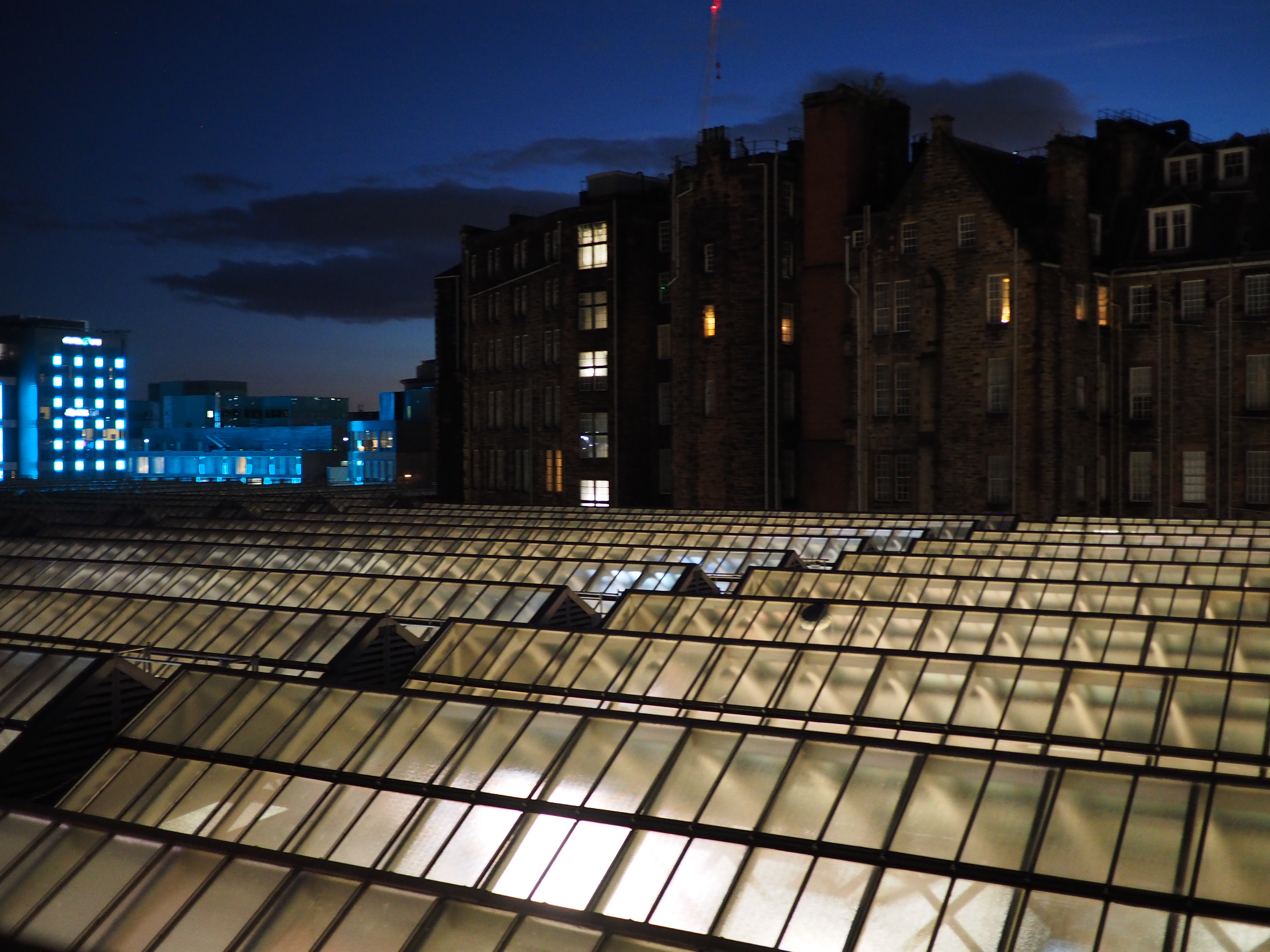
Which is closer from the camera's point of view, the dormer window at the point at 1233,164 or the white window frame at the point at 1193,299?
the white window frame at the point at 1193,299

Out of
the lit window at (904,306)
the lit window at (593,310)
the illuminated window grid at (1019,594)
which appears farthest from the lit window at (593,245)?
the illuminated window grid at (1019,594)

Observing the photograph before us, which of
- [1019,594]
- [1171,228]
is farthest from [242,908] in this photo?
[1171,228]

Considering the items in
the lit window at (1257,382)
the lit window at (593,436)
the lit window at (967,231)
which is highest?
the lit window at (967,231)

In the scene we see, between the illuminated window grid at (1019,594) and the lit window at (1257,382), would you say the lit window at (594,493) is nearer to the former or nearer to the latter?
the lit window at (1257,382)

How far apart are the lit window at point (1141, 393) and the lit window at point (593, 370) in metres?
28.6

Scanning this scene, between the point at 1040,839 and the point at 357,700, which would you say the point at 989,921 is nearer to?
the point at 1040,839

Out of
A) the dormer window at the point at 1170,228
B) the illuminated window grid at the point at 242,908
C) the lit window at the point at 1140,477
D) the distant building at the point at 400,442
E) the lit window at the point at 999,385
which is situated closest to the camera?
the illuminated window grid at the point at 242,908

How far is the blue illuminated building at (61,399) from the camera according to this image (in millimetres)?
152875

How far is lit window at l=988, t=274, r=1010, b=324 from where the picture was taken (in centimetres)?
5306

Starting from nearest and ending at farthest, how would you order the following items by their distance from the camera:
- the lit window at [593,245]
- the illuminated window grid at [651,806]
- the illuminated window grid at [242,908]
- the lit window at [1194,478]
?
the illuminated window grid at [242,908] → the illuminated window grid at [651,806] → the lit window at [1194,478] → the lit window at [593,245]

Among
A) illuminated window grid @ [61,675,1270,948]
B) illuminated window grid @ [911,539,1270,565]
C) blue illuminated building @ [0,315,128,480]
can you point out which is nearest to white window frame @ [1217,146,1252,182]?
illuminated window grid @ [911,539,1270,565]

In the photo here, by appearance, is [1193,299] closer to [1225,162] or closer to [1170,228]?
[1170,228]

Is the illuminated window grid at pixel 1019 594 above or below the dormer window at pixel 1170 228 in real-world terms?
below

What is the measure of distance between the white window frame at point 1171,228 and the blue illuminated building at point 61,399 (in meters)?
130
